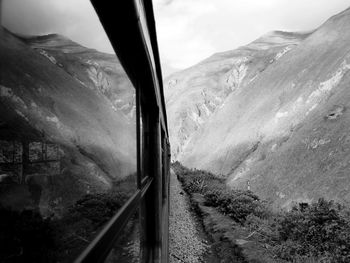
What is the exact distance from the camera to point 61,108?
0.77 m

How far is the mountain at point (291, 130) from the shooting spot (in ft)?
60.6

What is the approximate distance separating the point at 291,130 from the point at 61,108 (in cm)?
2728

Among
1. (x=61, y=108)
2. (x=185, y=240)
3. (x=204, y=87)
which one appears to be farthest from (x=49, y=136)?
(x=204, y=87)

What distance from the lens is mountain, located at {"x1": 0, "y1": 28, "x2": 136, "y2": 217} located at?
0.58 metres

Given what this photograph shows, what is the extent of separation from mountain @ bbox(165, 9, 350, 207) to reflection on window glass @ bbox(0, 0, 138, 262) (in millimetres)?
16443

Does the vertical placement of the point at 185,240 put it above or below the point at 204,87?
below

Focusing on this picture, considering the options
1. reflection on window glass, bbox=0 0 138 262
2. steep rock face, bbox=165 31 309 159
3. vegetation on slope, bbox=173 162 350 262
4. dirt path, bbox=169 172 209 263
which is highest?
steep rock face, bbox=165 31 309 159

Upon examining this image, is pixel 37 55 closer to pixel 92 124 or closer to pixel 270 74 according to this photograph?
pixel 92 124

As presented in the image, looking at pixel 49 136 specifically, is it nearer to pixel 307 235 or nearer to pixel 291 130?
pixel 307 235

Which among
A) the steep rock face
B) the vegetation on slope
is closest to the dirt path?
the vegetation on slope

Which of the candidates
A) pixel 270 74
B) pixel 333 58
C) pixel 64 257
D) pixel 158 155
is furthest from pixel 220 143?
pixel 64 257

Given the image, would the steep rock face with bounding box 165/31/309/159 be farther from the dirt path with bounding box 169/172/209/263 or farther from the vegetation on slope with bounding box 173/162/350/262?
the vegetation on slope with bounding box 173/162/350/262

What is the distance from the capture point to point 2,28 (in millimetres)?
539

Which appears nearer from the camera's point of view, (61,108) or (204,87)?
(61,108)
